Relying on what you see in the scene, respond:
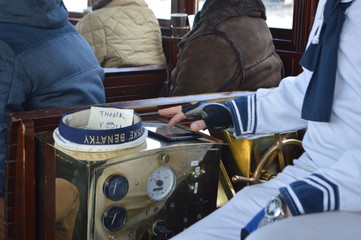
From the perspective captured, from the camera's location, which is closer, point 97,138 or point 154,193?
point 97,138

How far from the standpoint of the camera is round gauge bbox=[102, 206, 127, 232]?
1.62m

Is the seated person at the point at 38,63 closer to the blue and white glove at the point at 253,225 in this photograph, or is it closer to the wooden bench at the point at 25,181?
the wooden bench at the point at 25,181

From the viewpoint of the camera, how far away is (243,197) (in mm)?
1663

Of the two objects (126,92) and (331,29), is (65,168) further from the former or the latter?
(126,92)

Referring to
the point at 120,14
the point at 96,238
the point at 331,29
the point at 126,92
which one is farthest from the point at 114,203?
the point at 120,14

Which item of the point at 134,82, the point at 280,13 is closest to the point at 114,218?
the point at 280,13

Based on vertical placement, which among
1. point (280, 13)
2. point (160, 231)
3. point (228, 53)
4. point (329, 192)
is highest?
point (280, 13)

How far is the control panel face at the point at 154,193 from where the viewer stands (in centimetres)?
160

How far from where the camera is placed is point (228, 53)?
2639mm

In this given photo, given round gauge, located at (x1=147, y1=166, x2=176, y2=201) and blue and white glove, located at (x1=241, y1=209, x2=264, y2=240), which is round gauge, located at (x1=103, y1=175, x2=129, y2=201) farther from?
blue and white glove, located at (x1=241, y1=209, x2=264, y2=240)

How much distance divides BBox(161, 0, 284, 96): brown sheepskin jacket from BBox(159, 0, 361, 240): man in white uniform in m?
0.77

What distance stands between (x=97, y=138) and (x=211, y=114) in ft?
1.42

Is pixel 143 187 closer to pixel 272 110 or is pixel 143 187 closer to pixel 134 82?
pixel 272 110

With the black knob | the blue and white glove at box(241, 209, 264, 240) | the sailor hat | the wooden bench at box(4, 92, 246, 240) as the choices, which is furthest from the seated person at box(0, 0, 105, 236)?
the blue and white glove at box(241, 209, 264, 240)
